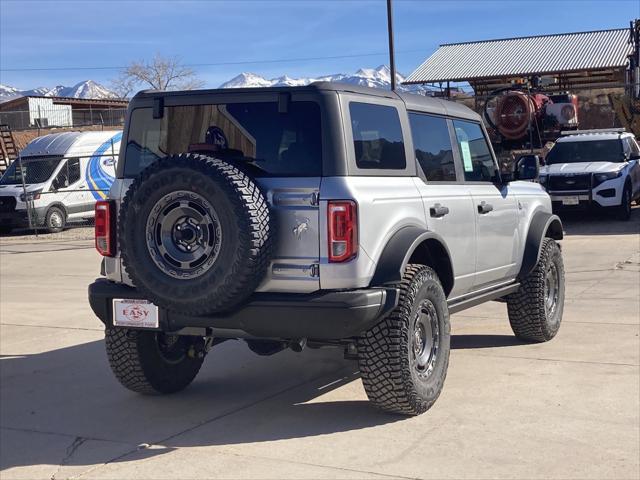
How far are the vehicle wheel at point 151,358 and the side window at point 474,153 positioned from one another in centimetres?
241

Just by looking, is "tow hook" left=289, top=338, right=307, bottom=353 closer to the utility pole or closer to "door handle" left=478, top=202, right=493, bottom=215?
"door handle" left=478, top=202, right=493, bottom=215

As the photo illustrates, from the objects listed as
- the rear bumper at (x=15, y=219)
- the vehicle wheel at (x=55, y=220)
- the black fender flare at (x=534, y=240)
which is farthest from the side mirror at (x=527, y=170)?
the rear bumper at (x=15, y=219)

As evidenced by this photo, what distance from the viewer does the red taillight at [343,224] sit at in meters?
5.05

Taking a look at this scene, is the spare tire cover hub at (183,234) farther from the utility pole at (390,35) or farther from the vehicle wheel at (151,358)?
the utility pole at (390,35)

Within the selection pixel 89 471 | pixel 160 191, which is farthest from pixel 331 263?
pixel 89 471

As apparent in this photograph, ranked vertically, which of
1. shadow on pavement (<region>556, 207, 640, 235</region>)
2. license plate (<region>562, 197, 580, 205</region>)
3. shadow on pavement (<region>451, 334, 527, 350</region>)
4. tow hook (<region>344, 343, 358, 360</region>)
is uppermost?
license plate (<region>562, 197, 580, 205</region>)

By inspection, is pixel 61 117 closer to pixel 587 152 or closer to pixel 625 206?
pixel 587 152

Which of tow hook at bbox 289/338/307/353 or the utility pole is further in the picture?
the utility pole

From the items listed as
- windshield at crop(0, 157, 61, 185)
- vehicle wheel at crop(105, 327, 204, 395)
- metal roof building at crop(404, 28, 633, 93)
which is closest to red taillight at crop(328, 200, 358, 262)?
vehicle wheel at crop(105, 327, 204, 395)

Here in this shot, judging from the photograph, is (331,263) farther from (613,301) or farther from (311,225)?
(613,301)

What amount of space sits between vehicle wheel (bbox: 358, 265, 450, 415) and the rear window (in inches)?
37.9

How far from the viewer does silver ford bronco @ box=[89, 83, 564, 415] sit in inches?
199

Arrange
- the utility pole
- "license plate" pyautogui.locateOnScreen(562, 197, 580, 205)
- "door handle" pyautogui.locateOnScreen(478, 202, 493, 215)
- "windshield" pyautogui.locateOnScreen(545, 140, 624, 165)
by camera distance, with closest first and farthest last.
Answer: "door handle" pyautogui.locateOnScreen(478, 202, 493, 215)
"license plate" pyautogui.locateOnScreen(562, 197, 580, 205)
"windshield" pyautogui.locateOnScreen(545, 140, 624, 165)
the utility pole

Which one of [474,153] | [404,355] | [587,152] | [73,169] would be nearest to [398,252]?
[404,355]
